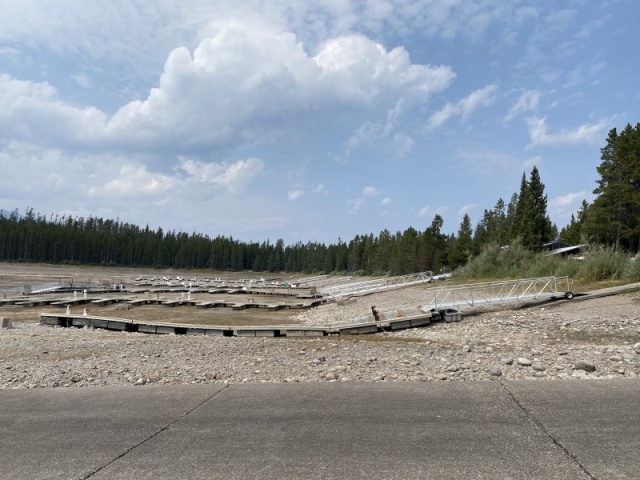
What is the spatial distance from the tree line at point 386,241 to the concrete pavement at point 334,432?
37952 mm

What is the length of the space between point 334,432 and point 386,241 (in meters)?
109

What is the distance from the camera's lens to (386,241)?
4459 inches

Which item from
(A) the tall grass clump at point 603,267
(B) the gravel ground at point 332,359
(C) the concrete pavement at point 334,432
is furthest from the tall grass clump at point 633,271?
(C) the concrete pavement at point 334,432

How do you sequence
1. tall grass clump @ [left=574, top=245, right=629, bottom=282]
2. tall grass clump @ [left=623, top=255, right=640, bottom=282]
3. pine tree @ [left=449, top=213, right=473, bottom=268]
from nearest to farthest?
tall grass clump @ [left=623, top=255, right=640, bottom=282], tall grass clump @ [left=574, top=245, right=629, bottom=282], pine tree @ [left=449, top=213, right=473, bottom=268]

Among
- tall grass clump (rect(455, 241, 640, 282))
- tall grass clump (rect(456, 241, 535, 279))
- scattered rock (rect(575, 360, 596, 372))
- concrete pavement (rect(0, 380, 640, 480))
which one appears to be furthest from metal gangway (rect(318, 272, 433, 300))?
concrete pavement (rect(0, 380, 640, 480))

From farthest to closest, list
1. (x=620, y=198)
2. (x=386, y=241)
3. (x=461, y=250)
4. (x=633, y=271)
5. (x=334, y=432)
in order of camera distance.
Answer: (x=386, y=241), (x=461, y=250), (x=620, y=198), (x=633, y=271), (x=334, y=432)

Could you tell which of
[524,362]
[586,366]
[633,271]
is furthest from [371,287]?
[586,366]

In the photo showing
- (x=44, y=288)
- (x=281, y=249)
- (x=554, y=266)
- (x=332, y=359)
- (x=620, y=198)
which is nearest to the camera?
(x=332, y=359)

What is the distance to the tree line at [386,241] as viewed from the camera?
50375mm

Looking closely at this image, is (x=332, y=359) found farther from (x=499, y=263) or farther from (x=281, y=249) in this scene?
(x=281, y=249)

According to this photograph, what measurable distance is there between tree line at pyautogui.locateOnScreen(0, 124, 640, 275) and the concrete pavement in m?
38.0

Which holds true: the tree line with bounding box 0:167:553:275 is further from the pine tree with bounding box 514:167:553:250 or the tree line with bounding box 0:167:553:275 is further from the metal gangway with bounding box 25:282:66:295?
the metal gangway with bounding box 25:282:66:295

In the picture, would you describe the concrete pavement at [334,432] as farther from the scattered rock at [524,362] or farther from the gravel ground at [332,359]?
the scattered rock at [524,362]

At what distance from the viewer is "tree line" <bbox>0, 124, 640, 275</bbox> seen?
50375mm
